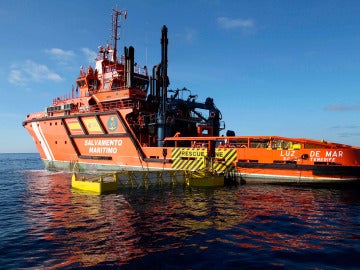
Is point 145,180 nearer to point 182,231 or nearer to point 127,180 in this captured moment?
point 127,180

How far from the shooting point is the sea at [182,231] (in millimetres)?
7016

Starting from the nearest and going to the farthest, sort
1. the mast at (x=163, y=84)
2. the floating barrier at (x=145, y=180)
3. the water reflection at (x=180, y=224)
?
the water reflection at (x=180, y=224) → the floating barrier at (x=145, y=180) → the mast at (x=163, y=84)

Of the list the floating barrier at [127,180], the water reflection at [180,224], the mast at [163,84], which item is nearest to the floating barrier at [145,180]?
the floating barrier at [127,180]

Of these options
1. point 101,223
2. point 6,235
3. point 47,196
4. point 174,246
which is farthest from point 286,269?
point 47,196

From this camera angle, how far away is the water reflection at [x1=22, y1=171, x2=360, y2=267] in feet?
25.2

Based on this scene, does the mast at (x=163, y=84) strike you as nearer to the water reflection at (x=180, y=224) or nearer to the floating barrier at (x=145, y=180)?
the floating barrier at (x=145, y=180)

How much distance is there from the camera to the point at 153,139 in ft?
82.0

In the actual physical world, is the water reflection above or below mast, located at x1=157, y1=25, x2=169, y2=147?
below

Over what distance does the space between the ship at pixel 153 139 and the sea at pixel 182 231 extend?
2460mm

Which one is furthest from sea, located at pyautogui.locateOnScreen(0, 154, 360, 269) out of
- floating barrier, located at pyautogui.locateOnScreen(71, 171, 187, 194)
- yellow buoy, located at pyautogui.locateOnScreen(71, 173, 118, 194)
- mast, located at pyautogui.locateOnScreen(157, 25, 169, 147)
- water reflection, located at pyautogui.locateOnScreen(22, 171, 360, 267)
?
mast, located at pyautogui.locateOnScreen(157, 25, 169, 147)

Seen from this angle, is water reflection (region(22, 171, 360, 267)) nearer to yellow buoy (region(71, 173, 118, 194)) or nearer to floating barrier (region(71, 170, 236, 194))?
yellow buoy (region(71, 173, 118, 194))

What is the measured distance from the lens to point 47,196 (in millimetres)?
15711

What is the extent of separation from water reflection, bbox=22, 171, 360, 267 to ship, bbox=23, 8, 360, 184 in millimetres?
2346

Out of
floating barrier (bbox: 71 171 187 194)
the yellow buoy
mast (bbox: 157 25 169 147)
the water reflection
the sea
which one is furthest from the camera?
mast (bbox: 157 25 169 147)
